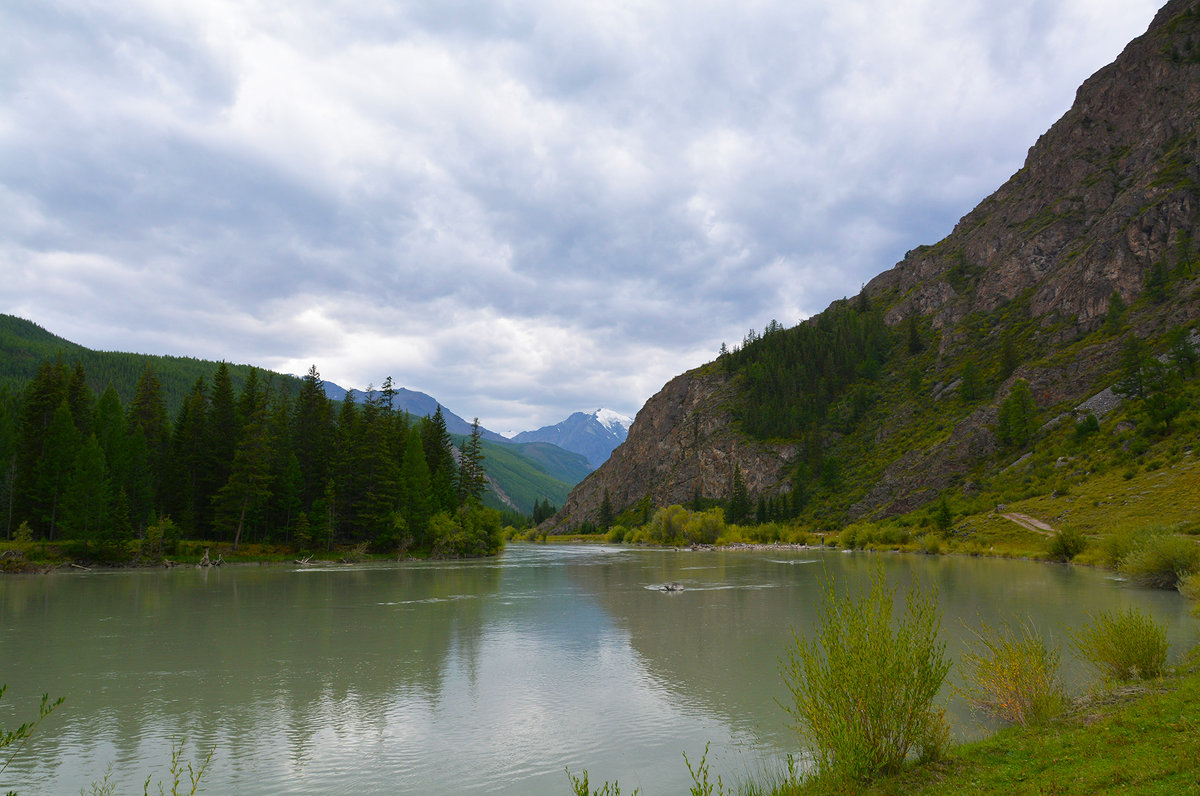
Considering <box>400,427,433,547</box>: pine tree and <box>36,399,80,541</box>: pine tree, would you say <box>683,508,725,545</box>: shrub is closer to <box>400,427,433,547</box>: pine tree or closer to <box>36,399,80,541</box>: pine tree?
<box>400,427,433,547</box>: pine tree

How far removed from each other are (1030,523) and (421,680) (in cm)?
8067

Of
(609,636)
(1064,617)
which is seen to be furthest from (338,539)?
(1064,617)

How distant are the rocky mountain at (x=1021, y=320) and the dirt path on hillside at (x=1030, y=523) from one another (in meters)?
23.4

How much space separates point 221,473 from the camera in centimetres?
7450

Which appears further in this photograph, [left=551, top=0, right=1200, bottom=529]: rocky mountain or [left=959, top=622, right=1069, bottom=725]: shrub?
[left=551, top=0, right=1200, bottom=529]: rocky mountain

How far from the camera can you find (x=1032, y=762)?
949 cm

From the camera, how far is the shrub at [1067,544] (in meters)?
57.3

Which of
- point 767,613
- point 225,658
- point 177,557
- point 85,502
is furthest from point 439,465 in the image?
point 225,658

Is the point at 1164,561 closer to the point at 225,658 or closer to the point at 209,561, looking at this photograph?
the point at 225,658

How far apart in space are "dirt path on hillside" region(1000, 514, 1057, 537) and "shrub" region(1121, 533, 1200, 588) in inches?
1354

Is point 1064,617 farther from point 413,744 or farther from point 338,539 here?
point 338,539

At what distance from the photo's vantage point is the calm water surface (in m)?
13.3

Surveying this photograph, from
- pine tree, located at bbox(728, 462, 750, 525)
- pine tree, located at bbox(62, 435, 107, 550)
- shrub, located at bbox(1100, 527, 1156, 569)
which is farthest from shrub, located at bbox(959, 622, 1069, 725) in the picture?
pine tree, located at bbox(728, 462, 750, 525)

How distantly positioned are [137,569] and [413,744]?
200ft
